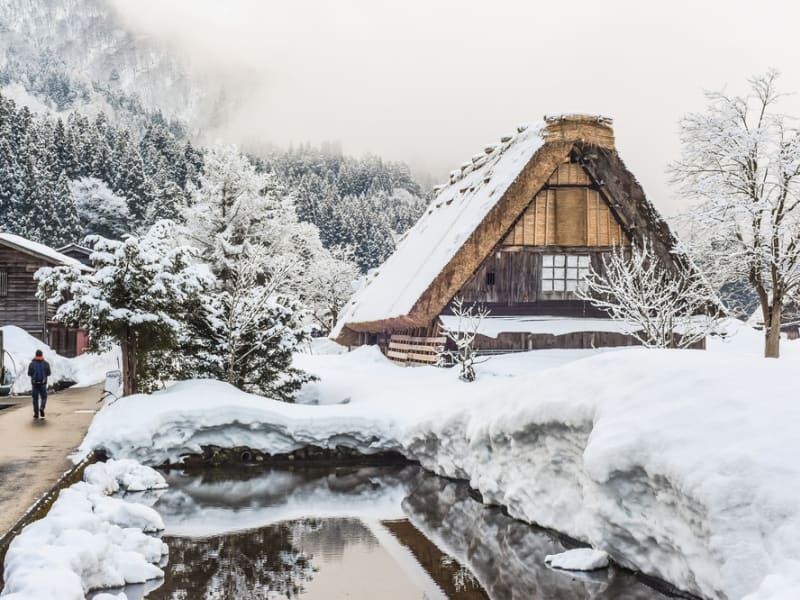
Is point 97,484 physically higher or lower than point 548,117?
lower

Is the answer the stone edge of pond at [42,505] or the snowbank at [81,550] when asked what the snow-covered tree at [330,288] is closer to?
the stone edge of pond at [42,505]

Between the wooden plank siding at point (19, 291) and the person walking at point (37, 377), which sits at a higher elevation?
the wooden plank siding at point (19, 291)

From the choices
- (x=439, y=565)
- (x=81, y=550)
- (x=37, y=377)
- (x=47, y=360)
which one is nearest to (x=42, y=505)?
(x=81, y=550)

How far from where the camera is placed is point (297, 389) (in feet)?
62.2

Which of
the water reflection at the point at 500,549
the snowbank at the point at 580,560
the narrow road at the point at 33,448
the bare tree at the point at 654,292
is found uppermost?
the bare tree at the point at 654,292

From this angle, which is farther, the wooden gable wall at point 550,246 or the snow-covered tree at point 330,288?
the snow-covered tree at point 330,288

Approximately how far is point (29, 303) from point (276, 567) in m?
31.3

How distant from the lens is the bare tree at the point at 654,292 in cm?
1844

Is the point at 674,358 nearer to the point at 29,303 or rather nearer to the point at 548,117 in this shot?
the point at 548,117

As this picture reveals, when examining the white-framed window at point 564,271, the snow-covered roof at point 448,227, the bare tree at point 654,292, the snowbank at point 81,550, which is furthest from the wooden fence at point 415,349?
the snowbank at point 81,550

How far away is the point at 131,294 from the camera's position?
1673 centimetres

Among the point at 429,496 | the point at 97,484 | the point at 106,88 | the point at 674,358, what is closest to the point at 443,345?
the point at 429,496

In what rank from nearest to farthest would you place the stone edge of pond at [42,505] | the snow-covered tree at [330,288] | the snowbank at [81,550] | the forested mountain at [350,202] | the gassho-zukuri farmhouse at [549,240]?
the snowbank at [81,550] < the stone edge of pond at [42,505] < the gassho-zukuri farmhouse at [549,240] < the snow-covered tree at [330,288] < the forested mountain at [350,202]

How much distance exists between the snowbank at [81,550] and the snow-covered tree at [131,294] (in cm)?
600
